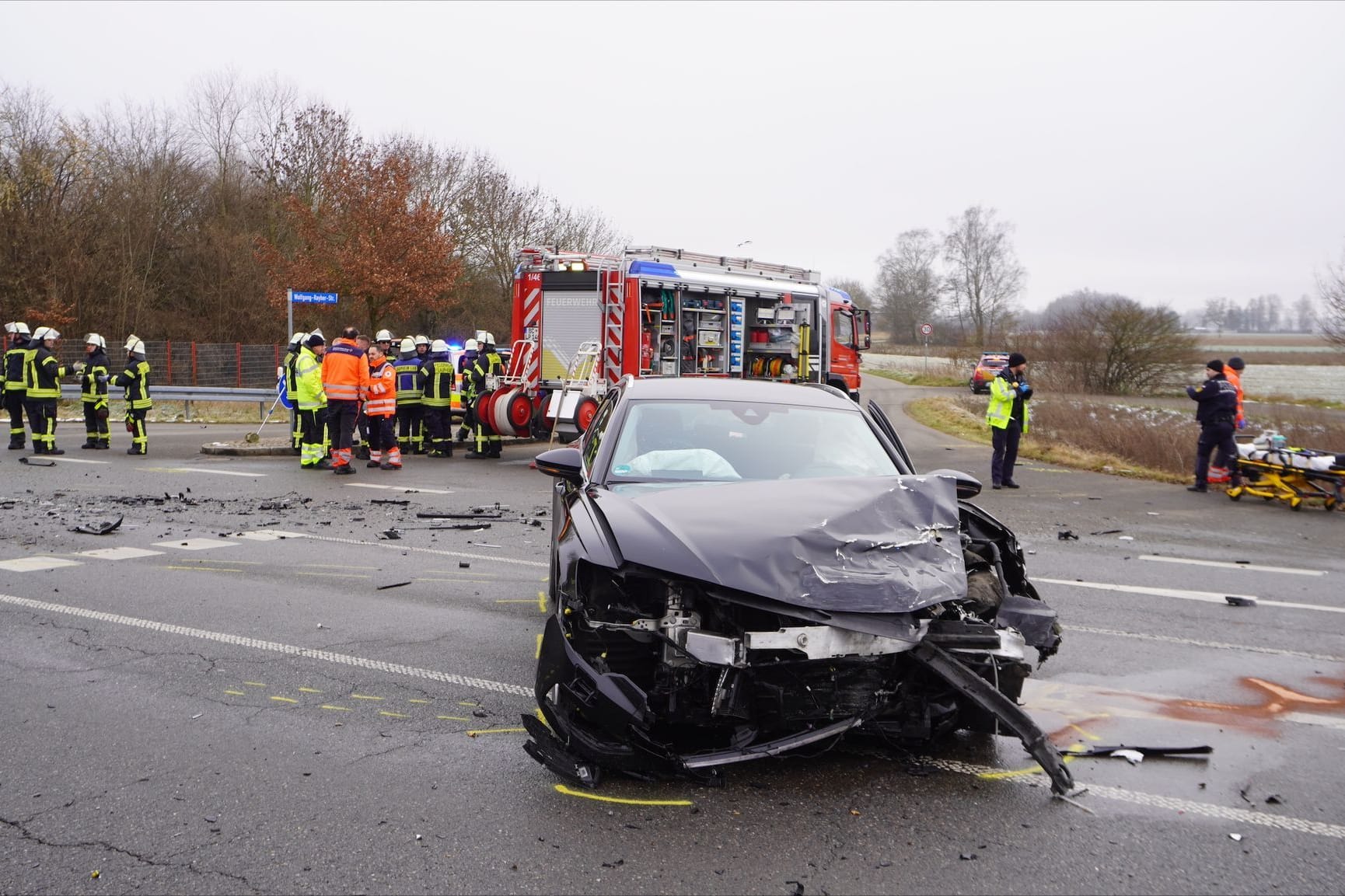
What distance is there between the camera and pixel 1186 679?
5.47 meters

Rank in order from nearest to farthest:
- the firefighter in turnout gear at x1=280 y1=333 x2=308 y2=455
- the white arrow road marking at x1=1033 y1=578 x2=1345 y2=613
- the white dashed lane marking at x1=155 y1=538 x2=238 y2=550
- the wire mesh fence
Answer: the white arrow road marking at x1=1033 y1=578 x2=1345 y2=613 → the white dashed lane marking at x1=155 y1=538 x2=238 y2=550 → the firefighter in turnout gear at x1=280 y1=333 x2=308 y2=455 → the wire mesh fence

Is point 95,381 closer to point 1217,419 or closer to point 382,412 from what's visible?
point 382,412

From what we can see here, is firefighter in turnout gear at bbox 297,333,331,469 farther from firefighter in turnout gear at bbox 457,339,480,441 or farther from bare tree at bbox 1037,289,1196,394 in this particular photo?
Answer: bare tree at bbox 1037,289,1196,394

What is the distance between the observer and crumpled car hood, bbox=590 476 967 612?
371cm

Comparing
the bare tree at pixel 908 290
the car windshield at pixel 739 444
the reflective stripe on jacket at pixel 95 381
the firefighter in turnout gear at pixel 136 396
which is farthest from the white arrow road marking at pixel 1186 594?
the bare tree at pixel 908 290

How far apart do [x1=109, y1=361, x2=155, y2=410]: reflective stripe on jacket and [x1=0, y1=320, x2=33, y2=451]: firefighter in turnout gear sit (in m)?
1.42

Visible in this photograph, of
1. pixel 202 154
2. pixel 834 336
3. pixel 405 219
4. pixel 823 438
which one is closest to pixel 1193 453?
pixel 834 336

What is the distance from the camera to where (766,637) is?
3.64 meters

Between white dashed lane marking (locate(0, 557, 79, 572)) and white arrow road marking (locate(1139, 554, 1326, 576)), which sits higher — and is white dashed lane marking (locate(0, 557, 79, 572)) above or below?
above

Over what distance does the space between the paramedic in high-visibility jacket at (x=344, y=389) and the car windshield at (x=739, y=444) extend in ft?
32.5

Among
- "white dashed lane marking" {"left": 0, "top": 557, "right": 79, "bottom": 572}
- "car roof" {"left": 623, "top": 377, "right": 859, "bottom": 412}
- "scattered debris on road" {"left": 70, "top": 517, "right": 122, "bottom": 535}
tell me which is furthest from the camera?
"scattered debris on road" {"left": 70, "top": 517, "right": 122, "bottom": 535}

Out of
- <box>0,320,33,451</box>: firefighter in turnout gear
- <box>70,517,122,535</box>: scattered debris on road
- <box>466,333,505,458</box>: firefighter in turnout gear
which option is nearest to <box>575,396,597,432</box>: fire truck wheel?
<box>466,333,505,458</box>: firefighter in turnout gear

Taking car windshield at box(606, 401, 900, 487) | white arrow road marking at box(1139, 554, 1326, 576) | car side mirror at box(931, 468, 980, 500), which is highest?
car windshield at box(606, 401, 900, 487)

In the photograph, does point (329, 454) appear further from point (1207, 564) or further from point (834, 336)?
point (1207, 564)
